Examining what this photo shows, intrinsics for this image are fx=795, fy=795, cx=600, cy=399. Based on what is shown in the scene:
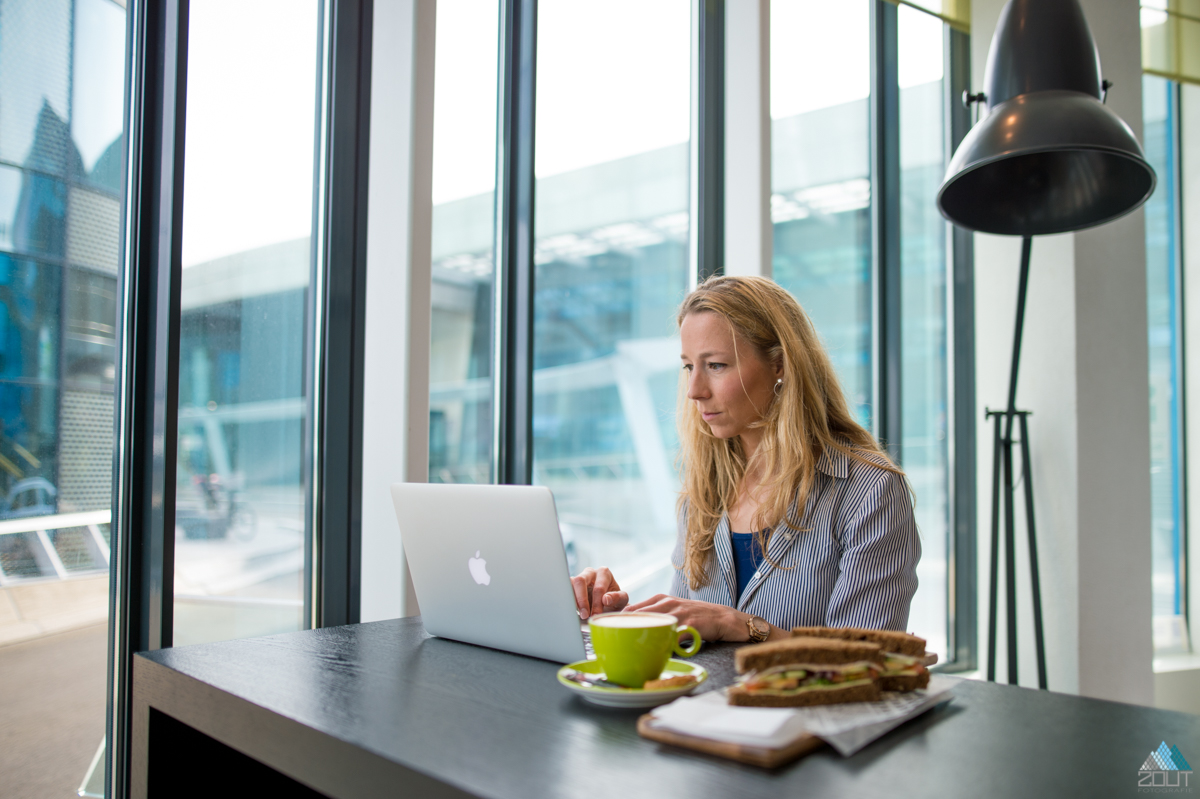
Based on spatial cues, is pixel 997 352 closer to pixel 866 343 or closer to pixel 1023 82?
pixel 866 343

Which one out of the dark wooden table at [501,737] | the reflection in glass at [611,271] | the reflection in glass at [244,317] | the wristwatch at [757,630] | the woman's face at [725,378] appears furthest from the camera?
the reflection in glass at [611,271]

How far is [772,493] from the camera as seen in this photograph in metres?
1.52

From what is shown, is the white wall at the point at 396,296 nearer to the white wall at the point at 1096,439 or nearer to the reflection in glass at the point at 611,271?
the reflection in glass at the point at 611,271

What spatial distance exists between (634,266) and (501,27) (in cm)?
88

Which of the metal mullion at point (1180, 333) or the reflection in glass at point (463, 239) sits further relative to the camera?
the metal mullion at point (1180, 333)

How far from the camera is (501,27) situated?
2.39 meters

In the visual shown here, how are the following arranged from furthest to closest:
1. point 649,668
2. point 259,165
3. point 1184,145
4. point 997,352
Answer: point 1184,145
point 997,352
point 259,165
point 649,668

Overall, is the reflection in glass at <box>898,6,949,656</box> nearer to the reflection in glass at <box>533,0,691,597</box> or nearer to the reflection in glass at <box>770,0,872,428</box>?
the reflection in glass at <box>770,0,872,428</box>

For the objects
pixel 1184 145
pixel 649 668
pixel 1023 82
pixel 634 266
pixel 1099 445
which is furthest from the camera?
pixel 1184 145

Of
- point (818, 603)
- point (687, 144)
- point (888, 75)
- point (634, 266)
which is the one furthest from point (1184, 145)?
point (818, 603)

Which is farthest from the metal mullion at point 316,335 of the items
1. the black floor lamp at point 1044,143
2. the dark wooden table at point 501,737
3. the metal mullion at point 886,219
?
the metal mullion at point 886,219

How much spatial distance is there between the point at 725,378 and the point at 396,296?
33.9 inches

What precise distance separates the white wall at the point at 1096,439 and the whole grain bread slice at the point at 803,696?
259cm

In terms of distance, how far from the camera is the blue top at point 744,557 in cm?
155
